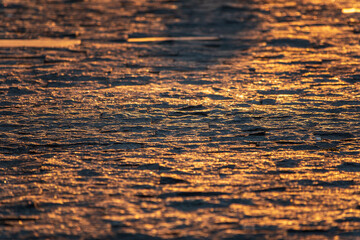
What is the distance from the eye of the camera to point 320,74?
6.09 meters

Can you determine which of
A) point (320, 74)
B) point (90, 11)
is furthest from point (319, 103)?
point (90, 11)

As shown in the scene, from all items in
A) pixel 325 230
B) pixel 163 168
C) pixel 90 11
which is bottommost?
pixel 325 230

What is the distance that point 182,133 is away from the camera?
4.57m

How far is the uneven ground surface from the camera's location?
3.29 metres

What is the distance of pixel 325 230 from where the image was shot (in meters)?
3.13

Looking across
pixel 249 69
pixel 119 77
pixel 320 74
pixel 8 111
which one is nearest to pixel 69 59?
pixel 119 77

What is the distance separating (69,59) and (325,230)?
4.40 m

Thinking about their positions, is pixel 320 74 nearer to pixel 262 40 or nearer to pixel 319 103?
pixel 319 103

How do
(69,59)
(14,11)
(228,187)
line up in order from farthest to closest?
1. (14,11)
2. (69,59)
3. (228,187)

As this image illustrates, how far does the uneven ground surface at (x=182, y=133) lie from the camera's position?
329cm

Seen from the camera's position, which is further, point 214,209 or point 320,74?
point 320,74

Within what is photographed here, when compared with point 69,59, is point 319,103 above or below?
below

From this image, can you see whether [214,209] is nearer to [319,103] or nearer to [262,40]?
[319,103]

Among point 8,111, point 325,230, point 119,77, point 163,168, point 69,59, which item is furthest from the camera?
point 69,59
